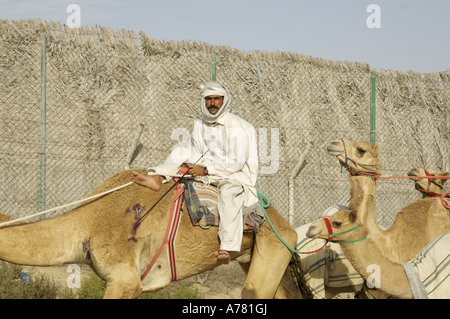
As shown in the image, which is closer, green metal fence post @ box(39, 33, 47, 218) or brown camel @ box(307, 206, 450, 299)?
brown camel @ box(307, 206, 450, 299)

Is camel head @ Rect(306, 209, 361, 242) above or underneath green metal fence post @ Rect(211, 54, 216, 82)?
underneath

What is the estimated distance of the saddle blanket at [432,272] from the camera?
548cm

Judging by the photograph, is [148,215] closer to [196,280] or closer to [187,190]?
[187,190]

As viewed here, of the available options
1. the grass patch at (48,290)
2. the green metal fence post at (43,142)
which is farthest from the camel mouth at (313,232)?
the green metal fence post at (43,142)

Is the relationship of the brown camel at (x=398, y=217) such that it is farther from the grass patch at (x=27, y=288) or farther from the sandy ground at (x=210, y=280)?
the grass patch at (x=27, y=288)

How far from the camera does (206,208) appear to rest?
19.2 ft

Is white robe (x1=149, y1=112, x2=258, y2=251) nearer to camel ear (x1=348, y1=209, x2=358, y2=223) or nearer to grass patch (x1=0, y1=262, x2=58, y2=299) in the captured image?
camel ear (x1=348, y1=209, x2=358, y2=223)

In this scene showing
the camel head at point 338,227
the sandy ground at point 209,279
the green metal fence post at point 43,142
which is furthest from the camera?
the green metal fence post at point 43,142

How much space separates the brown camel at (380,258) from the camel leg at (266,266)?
34 centimetres

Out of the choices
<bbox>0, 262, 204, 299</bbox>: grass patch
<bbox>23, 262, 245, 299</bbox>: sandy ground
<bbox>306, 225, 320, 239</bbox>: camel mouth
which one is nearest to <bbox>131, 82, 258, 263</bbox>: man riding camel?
<bbox>306, 225, 320, 239</bbox>: camel mouth

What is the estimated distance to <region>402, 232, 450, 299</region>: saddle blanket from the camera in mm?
5484

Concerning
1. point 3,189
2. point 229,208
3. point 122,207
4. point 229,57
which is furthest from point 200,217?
point 229,57

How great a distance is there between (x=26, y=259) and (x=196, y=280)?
4381 millimetres

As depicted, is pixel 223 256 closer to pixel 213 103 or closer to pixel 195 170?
pixel 195 170
